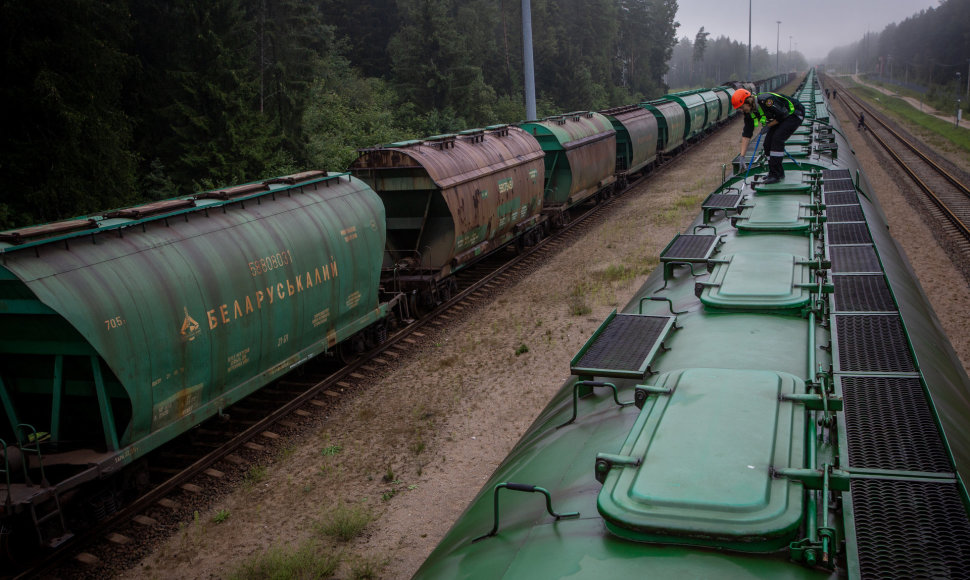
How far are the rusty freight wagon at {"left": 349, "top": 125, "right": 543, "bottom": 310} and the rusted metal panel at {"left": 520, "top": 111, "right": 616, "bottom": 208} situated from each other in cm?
453

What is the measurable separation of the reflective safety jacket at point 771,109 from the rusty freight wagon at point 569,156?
1032 centimetres

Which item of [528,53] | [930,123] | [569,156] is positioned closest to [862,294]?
[569,156]

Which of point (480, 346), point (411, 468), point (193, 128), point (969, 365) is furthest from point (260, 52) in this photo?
point (969, 365)

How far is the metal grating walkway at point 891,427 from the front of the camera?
367 centimetres

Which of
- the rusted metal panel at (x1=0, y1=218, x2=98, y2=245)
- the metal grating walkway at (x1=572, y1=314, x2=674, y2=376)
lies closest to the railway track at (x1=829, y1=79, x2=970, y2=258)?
the metal grating walkway at (x1=572, y1=314, x2=674, y2=376)

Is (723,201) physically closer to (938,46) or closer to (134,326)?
(134,326)

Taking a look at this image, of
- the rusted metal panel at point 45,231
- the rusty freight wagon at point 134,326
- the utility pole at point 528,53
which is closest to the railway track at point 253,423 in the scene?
the rusty freight wagon at point 134,326

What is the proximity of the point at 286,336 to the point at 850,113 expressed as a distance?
6742 cm

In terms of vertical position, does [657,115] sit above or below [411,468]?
above

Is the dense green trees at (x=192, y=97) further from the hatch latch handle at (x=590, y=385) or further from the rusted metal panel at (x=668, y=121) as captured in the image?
the hatch latch handle at (x=590, y=385)

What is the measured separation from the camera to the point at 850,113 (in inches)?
2539

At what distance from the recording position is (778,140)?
37.5ft

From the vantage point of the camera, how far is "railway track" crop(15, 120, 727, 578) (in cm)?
810

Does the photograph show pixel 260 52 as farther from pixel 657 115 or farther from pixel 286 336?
pixel 286 336
